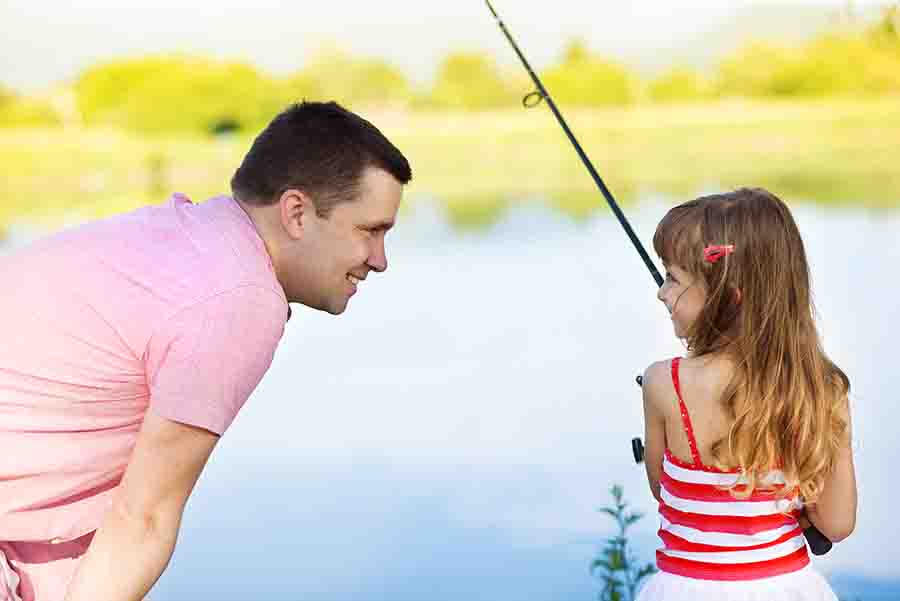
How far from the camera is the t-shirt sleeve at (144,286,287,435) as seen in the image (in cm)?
174

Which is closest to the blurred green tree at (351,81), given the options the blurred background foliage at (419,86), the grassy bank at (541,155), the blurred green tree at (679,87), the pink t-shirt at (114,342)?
the blurred background foliage at (419,86)

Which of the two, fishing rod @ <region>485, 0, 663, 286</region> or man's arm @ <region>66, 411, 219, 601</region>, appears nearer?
man's arm @ <region>66, 411, 219, 601</region>

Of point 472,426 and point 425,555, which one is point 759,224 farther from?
point 472,426

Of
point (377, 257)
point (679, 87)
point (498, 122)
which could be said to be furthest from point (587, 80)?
point (377, 257)

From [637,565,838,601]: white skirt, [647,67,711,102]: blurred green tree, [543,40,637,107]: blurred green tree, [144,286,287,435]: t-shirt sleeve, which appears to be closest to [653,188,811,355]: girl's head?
[637,565,838,601]: white skirt

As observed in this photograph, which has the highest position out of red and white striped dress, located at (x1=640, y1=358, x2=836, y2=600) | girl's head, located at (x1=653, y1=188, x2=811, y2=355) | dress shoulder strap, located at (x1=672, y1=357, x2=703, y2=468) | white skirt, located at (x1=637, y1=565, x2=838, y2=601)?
girl's head, located at (x1=653, y1=188, x2=811, y2=355)

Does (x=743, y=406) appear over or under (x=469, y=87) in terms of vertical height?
under

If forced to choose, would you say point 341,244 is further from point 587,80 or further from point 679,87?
point 679,87

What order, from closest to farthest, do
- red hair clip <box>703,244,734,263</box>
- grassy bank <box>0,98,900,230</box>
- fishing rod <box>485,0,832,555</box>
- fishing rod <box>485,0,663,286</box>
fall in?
red hair clip <box>703,244,734,263</box>, fishing rod <box>485,0,832,555</box>, fishing rod <box>485,0,663,286</box>, grassy bank <box>0,98,900,230</box>

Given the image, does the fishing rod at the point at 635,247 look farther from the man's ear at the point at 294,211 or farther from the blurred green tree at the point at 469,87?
the blurred green tree at the point at 469,87

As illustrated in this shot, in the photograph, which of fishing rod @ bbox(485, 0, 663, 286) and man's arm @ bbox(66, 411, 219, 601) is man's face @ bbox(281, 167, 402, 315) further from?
fishing rod @ bbox(485, 0, 663, 286)

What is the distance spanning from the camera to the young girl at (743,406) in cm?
206

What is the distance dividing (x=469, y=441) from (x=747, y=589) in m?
3.81

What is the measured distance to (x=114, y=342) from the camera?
1799mm
